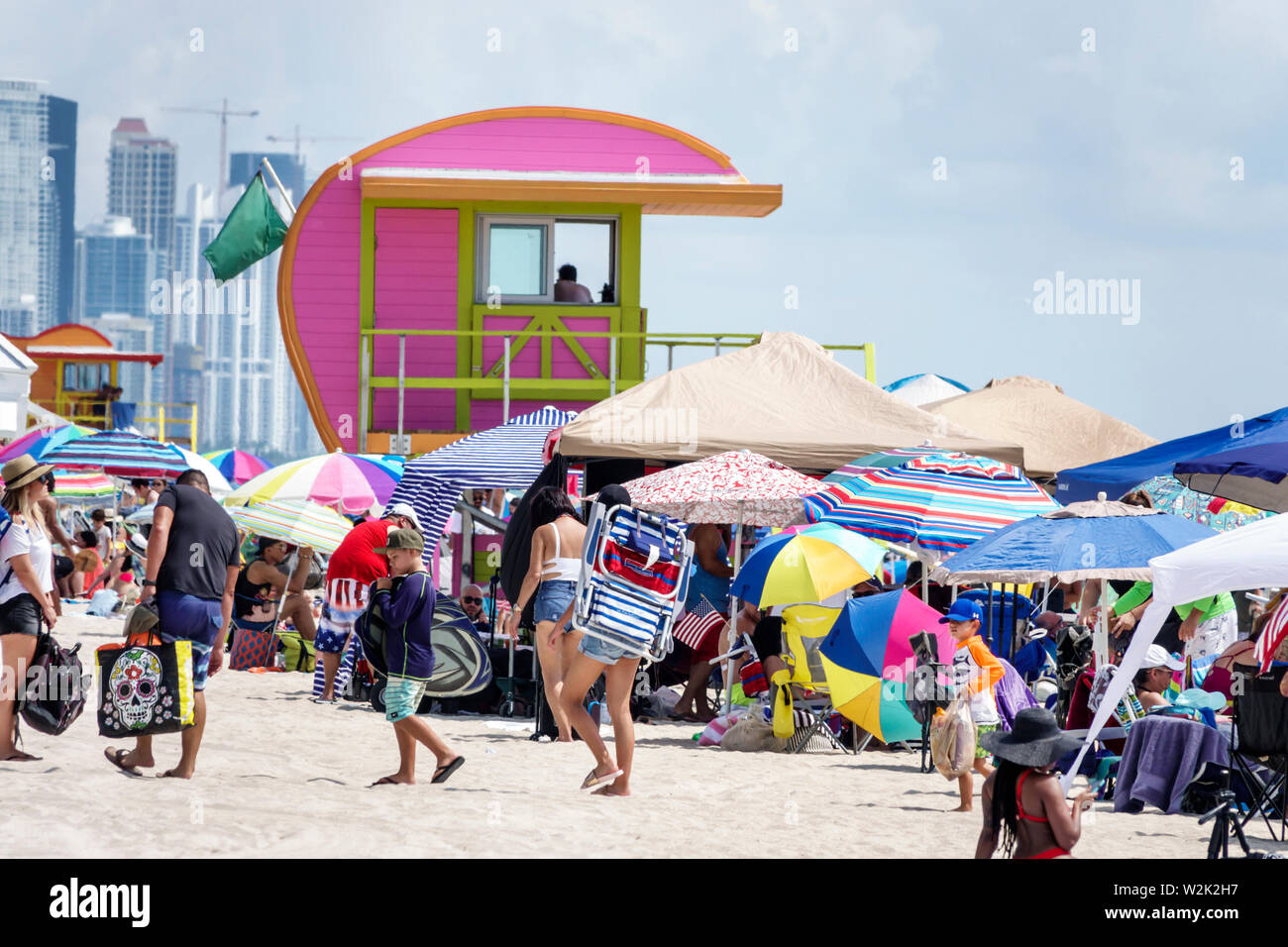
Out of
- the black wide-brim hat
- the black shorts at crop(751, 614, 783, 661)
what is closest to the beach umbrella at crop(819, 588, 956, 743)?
the black shorts at crop(751, 614, 783, 661)

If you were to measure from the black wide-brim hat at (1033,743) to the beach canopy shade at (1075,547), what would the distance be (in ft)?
10.7

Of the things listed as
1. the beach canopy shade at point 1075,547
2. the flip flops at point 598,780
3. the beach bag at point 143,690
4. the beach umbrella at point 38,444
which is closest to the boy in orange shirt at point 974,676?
the beach canopy shade at point 1075,547

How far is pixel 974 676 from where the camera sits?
7781 millimetres

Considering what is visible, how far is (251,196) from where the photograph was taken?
19.2 metres

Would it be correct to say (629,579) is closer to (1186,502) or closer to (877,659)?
(877,659)

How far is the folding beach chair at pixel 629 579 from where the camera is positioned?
736 centimetres

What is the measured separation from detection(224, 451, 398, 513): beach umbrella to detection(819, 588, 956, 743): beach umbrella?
20.8ft

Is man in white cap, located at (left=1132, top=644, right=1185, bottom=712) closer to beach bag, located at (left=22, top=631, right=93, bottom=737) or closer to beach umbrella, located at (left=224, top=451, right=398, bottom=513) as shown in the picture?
beach bag, located at (left=22, top=631, right=93, bottom=737)

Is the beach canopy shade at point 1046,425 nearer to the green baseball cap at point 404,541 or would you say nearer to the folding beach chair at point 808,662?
the folding beach chair at point 808,662

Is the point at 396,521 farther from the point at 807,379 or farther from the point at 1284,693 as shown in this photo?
the point at 1284,693

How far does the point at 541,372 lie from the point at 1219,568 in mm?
11605
